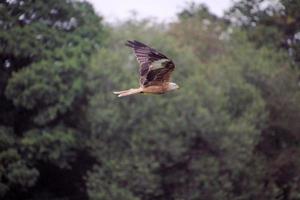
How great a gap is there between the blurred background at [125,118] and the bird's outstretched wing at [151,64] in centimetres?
1557

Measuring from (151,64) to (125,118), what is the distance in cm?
1638

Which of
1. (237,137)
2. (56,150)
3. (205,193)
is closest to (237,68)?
(237,137)

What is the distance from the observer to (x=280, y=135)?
3381 cm

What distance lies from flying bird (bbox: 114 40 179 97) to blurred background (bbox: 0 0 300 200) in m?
15.4

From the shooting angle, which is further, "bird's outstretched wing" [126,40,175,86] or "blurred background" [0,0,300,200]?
"blurred background" [0,0,300,200]

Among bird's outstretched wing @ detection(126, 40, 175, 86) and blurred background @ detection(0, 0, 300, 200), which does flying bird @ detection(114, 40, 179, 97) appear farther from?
blurred background @ detection(0, 0, 300, 200)

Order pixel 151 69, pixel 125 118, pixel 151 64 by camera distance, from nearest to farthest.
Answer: pixel 151 64 → pixel 151 69 → pixel 125 118

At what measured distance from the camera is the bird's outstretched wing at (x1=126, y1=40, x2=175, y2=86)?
12.7 meters

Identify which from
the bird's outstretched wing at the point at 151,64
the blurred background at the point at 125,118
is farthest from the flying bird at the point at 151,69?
the blurred background at the point at 125,118

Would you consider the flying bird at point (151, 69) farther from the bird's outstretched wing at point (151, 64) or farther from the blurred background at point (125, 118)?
the blurred background at point (125, 118)

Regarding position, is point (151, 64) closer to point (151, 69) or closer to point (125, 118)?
point (151, 69)

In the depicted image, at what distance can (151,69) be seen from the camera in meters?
13.2

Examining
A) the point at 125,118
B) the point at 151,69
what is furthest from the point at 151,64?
the point at 125,118

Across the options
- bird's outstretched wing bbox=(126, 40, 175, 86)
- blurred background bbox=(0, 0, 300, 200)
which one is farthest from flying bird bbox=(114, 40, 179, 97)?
blurred background bbox=(0, 0, 300, 200)
